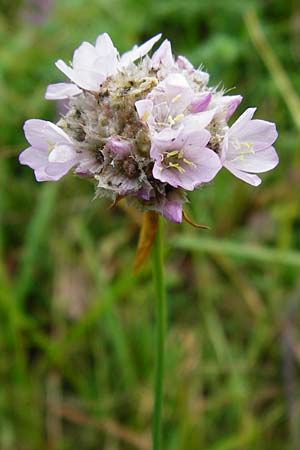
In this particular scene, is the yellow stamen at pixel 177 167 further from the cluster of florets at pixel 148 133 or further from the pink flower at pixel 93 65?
the pink flower at pixel 93 65

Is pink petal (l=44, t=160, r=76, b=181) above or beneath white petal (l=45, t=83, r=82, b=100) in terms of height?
beneath

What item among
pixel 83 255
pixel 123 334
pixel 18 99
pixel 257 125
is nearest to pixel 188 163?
pixel 257 125

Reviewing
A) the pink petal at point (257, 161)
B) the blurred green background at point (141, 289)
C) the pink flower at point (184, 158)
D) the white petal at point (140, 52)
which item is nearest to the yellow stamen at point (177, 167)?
the pink flower at point (184, 158)

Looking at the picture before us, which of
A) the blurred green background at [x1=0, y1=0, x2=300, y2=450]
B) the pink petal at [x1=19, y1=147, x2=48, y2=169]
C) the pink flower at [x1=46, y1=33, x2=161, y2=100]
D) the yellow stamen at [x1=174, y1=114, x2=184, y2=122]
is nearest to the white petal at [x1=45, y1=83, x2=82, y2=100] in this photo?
the pink flower at [x1=46, y1=33, x2=161, y2=100]

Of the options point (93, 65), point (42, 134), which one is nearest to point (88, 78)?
point (93, 65)

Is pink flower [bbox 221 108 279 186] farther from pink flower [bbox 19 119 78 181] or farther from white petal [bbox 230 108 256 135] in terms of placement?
pink flower [bbox 19 119 78 181]

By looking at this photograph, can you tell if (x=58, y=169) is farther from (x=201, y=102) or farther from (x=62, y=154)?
(x=201, y=102)
